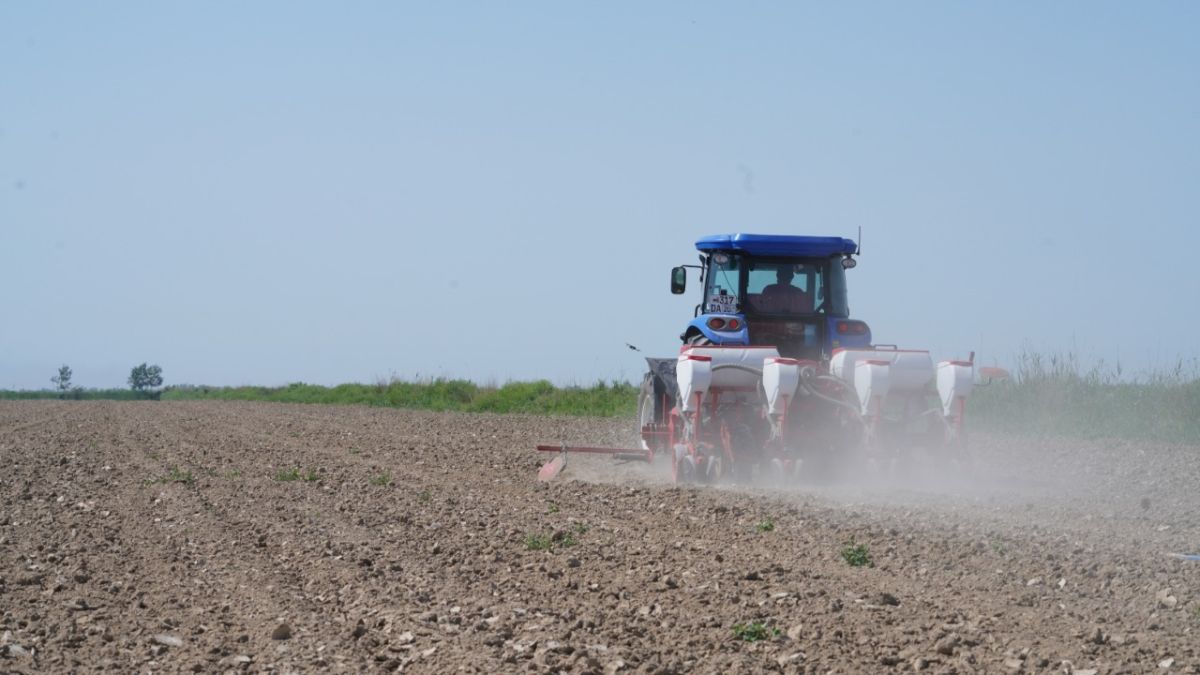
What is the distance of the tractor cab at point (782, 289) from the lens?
43.7 feet

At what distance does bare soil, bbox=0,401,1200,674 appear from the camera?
18.6 feet

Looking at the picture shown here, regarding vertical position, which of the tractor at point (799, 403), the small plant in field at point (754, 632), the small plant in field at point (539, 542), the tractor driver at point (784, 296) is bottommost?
the small plant in field at point (754, 632)

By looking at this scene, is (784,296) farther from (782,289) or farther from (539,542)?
(539,542)

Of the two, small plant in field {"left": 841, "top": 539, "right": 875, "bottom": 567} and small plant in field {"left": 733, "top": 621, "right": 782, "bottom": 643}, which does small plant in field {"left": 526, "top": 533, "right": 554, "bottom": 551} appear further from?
small plant in field {"left": 733, "top": 621, "right": 782, "bottom": 643}

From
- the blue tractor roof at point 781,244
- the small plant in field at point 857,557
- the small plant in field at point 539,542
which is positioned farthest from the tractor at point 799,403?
the small plant in field at point 857,557

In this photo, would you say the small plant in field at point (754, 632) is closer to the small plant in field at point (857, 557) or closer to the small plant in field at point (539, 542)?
the small plant in field at point (857, 557)

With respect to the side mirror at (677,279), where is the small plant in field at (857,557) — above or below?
A: below

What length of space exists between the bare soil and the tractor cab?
6.06ft

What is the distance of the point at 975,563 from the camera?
24.3ft

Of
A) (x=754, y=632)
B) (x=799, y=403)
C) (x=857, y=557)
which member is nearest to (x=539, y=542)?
(x=857, y=557)

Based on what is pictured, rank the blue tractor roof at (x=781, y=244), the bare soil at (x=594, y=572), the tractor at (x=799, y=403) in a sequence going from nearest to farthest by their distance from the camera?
1. the bare soil at (x=594, y=572)
2. the tractor at (x=799, y=403)
3. the blue tractor roof at (x=781, y=244)

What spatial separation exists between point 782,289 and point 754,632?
8.08 m

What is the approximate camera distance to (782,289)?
13.6 meters

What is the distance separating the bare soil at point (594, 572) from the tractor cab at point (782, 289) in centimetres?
185
